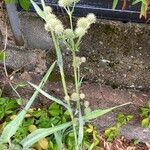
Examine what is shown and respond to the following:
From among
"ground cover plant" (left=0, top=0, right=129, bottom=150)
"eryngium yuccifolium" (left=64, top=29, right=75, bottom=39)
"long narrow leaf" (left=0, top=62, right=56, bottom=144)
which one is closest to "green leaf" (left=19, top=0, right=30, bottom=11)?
"ground cover plant" (left=0, top=0, right=129, bottom=150)

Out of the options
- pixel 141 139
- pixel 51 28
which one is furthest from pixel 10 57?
pixel 51 28

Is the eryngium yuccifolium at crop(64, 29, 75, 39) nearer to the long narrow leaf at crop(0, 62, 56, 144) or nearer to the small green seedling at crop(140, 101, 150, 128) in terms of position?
the long narrow leaf at crop(0, 62, 56, 144)

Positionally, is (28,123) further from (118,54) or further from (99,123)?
(118,54)

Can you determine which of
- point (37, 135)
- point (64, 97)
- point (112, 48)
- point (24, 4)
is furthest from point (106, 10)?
point (37, 135)

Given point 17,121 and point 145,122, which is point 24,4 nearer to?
point 17,121

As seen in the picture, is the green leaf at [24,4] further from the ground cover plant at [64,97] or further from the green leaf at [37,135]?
the green leaf at [37,135]
